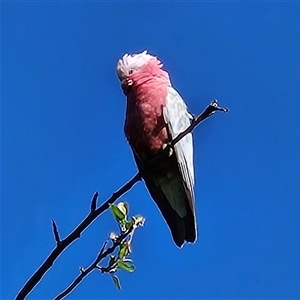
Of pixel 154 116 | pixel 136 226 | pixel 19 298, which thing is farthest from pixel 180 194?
pixel 19 298

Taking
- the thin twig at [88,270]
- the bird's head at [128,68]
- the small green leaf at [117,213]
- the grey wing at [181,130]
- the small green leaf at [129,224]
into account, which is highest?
the bird's head at [128,68]

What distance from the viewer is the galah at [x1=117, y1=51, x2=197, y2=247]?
3.87 metres

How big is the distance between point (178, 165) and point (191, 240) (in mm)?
579

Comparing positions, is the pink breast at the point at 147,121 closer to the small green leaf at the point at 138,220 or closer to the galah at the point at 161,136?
the galah at the point at 161,136

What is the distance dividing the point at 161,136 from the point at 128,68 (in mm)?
698

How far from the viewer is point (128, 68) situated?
13.9 feet

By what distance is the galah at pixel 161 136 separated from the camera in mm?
3871

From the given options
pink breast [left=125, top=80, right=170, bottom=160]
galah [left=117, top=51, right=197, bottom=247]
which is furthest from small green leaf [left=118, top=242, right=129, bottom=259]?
pink breast [left=125, top=80, right=170, bottom=160]

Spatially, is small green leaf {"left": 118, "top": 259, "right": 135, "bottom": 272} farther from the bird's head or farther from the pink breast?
the bird's head

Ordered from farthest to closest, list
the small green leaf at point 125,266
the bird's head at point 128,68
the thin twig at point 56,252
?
the bird's head at point 128,68 < the small green leaf at point 125,266 < the thin twig at point 56,252

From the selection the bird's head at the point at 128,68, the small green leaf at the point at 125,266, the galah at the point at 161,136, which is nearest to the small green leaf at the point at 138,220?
the small green leaf at the point at 125,266

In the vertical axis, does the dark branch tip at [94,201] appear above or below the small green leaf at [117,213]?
below

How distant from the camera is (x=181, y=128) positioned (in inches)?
154

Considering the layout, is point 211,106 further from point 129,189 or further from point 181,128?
point 181,128
